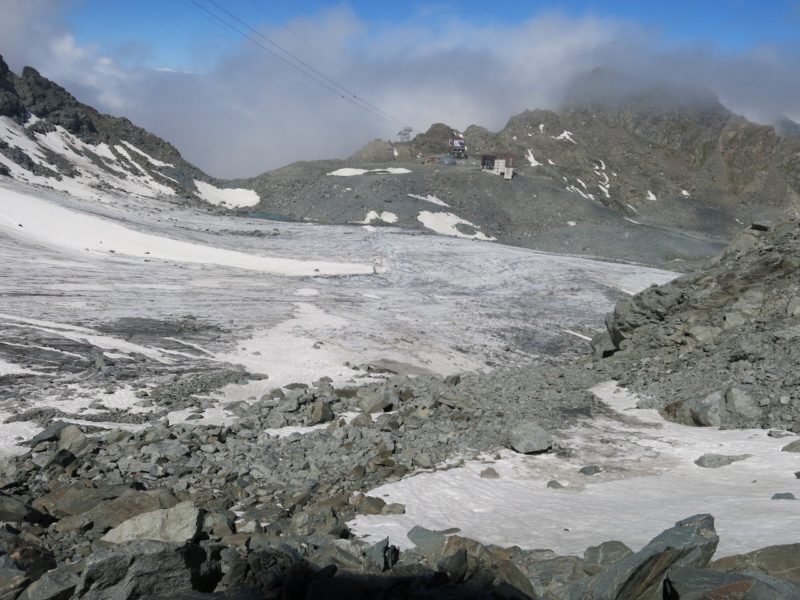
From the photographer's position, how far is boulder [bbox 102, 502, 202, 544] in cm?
721

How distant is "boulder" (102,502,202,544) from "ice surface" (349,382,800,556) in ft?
7.18

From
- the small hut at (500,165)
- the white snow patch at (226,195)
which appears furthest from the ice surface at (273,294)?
the small hut at (500,165)

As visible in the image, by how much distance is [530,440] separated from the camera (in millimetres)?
12023

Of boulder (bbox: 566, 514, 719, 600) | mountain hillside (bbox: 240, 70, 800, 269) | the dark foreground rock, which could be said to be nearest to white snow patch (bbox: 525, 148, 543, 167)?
Answer: mountain hillside (bbox: 240, 70, 800, 269)

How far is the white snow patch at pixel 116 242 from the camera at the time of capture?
32.7 m

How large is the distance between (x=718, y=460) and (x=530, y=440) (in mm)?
3123

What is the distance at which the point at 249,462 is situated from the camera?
1085 cm

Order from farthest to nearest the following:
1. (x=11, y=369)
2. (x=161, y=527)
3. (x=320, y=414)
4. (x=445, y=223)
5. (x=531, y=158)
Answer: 1. (x=531, y=158)
2. (x=445, y=223)
3. (x=11, y=369)
4. (x=320, y=414)
5. (x=161, y=527)

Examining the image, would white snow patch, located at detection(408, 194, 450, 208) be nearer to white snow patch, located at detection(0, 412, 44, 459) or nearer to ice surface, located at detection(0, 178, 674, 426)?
ice surface, located at detection(0, 178, 674, 426)

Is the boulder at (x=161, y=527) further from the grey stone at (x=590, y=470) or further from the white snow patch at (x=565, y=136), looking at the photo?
the white snow patch at (x=565, y=136)

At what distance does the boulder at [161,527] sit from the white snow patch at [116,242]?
2545cm

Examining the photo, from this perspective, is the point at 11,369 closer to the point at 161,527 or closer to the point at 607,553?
Answer: the point at 161,527

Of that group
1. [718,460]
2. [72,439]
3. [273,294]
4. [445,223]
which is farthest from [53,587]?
[445,223]

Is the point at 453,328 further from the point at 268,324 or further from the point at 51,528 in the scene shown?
the point at 51,528
